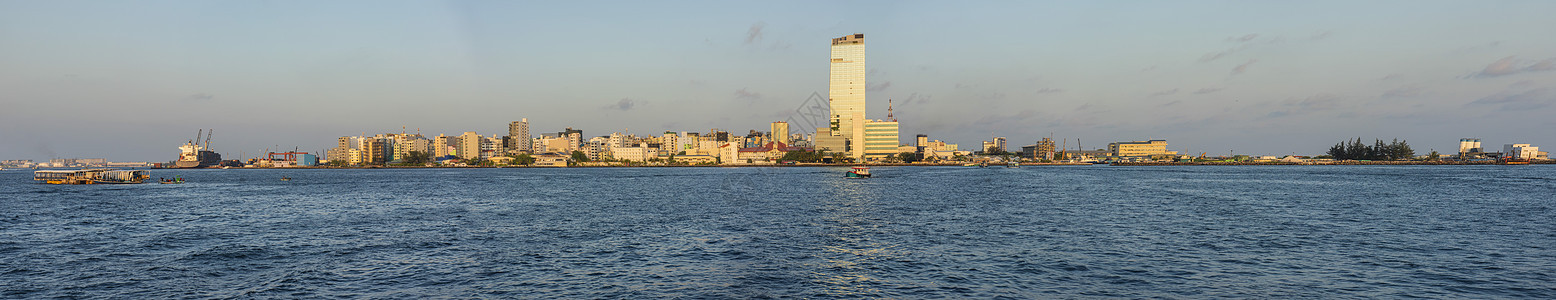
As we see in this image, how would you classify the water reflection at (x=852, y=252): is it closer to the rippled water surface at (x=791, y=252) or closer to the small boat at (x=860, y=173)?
the rippled water surface at (x=791, y=252)

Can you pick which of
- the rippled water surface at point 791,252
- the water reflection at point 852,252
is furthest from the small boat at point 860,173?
the water reflection at point 852,252

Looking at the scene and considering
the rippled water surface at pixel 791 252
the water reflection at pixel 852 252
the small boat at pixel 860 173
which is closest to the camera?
the rippled water surface at pixel 791 252

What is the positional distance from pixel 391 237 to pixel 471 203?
25.8 m

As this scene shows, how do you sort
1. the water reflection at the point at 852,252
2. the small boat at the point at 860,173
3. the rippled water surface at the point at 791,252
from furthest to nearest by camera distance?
the small boat at the point at 860,173 → the water reflection at the point at 852,252 → the rippled water surface at the point at 791,252

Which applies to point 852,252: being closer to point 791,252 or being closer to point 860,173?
point 791,252

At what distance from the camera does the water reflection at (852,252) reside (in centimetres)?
2156

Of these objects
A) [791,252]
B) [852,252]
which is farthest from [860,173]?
[791,252]

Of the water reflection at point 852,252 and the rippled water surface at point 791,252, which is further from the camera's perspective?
the water reflection at point 852,252

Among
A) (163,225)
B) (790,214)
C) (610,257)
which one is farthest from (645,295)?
(163,225)

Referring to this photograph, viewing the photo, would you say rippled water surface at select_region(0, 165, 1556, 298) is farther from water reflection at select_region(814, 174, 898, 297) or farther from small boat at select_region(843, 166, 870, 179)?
small boat at select_region(843, 166, 870, 179)

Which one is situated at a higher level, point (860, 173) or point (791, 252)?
point (860, 173)

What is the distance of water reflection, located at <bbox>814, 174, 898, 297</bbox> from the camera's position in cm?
2156

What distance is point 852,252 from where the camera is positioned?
92.9 feet

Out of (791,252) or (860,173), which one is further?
(860,173)
